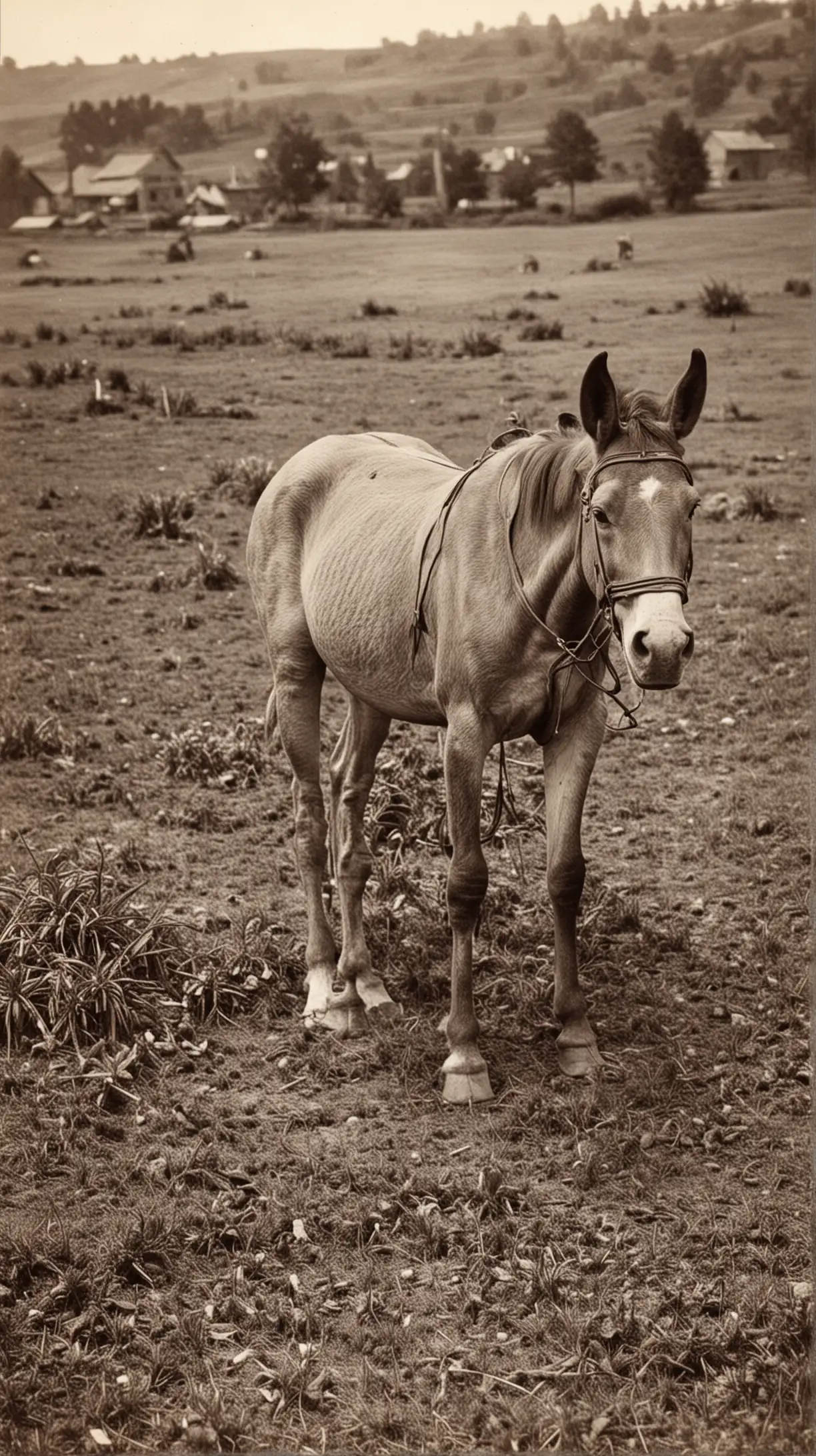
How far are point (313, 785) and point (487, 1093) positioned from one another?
1835mm

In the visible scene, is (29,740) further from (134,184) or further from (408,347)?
(134,184)

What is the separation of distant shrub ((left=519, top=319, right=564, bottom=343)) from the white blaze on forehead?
18.3m

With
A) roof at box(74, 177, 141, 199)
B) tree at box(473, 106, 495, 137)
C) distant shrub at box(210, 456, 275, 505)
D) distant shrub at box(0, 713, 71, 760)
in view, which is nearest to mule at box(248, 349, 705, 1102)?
distant shrub at box(0, 713, 71, 760)

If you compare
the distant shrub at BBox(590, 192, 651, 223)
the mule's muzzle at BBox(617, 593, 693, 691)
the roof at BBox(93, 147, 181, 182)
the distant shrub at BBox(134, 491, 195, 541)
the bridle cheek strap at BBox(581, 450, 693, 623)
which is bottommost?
the distant shrub at BBox(134, 491, 195, 541)

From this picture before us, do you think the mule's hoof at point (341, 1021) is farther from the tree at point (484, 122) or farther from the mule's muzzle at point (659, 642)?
the tree at point (484, 122)

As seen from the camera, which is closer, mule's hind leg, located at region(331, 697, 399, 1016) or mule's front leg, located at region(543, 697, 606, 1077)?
mule's front leg, located at region(543, 697, 606, 1077)

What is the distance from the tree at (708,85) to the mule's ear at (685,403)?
1770cm

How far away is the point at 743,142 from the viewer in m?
18.9

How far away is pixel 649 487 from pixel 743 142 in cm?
1682

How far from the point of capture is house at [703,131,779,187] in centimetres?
1845

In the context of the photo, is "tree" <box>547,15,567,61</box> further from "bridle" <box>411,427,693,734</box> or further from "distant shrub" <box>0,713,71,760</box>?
"bridle" <box>411,427,693,734</box>

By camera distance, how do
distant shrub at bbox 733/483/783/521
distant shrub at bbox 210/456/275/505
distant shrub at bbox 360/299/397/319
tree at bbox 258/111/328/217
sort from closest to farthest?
distant shrub at bbox 733/483/783/521 → distant shrub at bbox 210/456/275/505 → tree at bbox 258/111/328/217 → distant shrub at bbox 360/299/397/319

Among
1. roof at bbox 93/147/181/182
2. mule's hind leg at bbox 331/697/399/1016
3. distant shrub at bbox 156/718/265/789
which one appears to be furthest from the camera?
roof at bbox 93/147/181/182

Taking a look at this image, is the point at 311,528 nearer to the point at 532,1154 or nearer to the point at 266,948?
the point at 266,948
